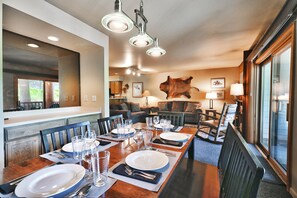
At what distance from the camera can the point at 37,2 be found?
1.68 m

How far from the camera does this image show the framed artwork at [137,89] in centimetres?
740

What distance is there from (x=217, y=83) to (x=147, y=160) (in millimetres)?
5817

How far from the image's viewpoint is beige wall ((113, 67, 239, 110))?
5773 millimetres

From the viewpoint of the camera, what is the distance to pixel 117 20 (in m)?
1.20

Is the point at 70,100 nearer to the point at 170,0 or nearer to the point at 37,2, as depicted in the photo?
the point at 37,2

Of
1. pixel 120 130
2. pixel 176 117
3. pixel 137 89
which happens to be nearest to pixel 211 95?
pixel 137 89

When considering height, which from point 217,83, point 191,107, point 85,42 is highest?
point 85,42

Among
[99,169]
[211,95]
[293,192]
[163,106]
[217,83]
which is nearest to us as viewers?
[99,169]

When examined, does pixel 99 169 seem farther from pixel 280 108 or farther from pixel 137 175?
pixel 280 108

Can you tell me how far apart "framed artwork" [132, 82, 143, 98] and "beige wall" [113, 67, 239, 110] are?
16 centimetres

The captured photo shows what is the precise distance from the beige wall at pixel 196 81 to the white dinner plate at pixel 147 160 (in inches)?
223

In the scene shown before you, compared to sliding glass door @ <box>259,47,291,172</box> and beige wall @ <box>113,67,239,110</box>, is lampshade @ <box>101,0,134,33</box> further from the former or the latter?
beige wall @ <box>113,67,239,110</box>

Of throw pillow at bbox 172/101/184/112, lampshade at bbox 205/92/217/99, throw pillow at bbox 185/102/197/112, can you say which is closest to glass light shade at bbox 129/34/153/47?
throw pillow at bbox 185/102/197/112

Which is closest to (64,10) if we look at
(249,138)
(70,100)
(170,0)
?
(170,0)
